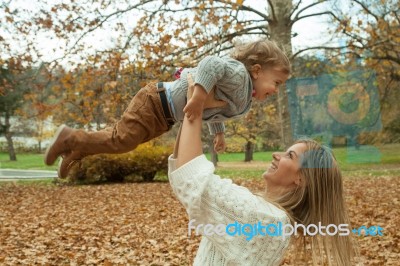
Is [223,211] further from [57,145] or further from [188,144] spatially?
[57,145]

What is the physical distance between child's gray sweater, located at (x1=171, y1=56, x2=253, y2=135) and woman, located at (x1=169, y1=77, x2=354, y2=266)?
117mm

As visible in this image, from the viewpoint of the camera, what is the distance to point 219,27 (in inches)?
303

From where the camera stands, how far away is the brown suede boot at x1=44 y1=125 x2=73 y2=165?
7.04 ft

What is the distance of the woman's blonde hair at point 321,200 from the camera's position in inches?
67.3

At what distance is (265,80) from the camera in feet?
7.26

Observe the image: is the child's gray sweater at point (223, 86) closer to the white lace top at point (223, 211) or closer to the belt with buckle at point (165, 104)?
the belt with buckle at point (165, 104)

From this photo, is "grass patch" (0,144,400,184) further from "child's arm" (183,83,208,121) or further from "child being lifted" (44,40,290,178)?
"child's arm" (183,83,208,121)

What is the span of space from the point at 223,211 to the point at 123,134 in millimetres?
785

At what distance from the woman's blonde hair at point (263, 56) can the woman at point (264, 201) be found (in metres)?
0.46

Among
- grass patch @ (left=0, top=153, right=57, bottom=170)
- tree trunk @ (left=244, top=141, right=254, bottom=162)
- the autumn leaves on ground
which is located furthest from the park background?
grass patch @ (left=0, top=153, right=57, bottom=170)

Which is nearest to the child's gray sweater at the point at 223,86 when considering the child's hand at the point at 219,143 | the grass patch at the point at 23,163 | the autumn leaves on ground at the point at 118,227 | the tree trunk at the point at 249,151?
the child's hand at the point at 219,143

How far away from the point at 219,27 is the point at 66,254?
4081 mm

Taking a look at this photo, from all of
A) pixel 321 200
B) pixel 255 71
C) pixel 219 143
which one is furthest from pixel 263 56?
pixel 321 200

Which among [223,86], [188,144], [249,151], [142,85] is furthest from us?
[249,151]
